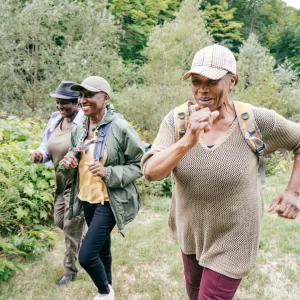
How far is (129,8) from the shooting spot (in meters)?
38.7

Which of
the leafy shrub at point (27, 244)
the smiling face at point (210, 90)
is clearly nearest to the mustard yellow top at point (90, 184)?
the smiling face at point (210, 90)

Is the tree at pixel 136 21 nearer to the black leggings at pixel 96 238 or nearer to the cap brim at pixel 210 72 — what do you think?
the black leggings at pixel 96 238

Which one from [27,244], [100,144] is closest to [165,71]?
[27,244]

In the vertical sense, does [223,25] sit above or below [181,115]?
below

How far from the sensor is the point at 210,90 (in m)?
1.79

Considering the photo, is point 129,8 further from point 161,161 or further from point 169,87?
point 161,161

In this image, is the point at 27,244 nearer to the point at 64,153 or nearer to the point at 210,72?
the point at 64,153

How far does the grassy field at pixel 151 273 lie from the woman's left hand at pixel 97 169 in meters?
1.48

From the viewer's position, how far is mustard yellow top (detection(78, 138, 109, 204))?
286 cm

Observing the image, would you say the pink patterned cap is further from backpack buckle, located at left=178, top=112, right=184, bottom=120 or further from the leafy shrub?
the leafy shrub

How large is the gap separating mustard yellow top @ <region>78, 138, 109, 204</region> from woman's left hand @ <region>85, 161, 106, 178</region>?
147 mm

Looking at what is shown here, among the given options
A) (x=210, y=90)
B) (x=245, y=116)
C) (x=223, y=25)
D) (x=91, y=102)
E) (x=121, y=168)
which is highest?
(x=210, y=90)

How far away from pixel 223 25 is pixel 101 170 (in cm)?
4898

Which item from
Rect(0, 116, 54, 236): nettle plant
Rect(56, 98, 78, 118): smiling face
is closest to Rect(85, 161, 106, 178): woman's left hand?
Rect(56, 98, 78, 118): smiling face
